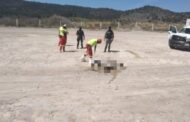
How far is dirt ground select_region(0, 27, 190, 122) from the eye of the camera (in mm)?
13969

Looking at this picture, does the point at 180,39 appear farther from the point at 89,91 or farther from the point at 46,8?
the point at 46,8

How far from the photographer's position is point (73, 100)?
15570 mm

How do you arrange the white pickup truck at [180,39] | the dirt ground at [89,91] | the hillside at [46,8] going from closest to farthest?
the dirt ground at [89,91]
the white pickup truck at [180,39]
the hillside at [46,8]

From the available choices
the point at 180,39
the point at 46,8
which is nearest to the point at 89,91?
the point at 180,39

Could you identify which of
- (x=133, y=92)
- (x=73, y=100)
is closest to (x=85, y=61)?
(x=133, y=92)

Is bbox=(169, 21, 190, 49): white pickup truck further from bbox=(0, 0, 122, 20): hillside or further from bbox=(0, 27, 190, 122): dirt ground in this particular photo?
bbox=(0, 0, 122, 20): hillside

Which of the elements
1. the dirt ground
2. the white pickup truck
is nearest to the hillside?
the white pickup truck

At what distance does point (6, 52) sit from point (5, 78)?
10.3 meters

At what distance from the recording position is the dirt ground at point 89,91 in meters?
14.0

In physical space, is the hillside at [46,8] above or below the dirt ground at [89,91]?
below

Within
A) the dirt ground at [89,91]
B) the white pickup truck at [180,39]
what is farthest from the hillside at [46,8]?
the dirt ground at [89,91]

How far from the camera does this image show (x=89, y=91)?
17.1 metres

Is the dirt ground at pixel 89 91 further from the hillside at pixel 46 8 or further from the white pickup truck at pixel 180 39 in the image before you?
the hillside at pixel 46 8

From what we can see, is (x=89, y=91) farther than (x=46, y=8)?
No
